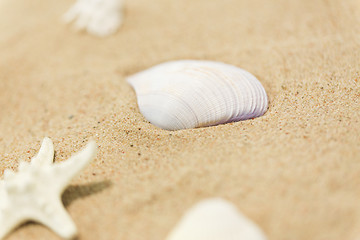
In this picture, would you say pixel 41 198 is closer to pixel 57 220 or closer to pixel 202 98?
pixel 57 220

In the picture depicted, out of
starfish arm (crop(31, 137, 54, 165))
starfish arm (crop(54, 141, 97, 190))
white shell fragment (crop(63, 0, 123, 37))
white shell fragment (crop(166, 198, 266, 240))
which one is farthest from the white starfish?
white shell fragment (crop(63, 0, 123, 37))

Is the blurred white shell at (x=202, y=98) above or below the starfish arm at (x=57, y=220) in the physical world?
above

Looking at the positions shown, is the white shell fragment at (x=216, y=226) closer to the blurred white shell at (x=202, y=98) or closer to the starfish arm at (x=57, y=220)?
the starfish arm at (x=57, y=220)

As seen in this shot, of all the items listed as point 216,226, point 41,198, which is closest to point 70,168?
point 41,198

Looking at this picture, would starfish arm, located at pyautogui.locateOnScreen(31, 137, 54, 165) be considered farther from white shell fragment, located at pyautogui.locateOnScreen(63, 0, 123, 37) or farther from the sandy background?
white shell fragment, located at pyautogui.locateOnScreen(63, 0, 123, 37)

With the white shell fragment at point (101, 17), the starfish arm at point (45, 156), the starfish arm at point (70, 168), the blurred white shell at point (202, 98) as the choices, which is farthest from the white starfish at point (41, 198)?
the white shell fragment at point (101, 17)
